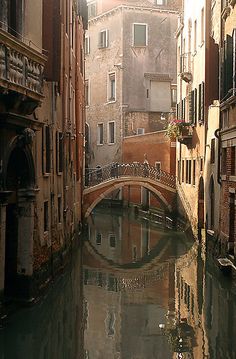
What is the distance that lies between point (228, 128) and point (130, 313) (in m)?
6.01

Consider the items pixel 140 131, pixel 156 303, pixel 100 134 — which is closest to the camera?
pixel 156 303

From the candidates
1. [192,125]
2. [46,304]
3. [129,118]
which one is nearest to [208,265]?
[46,304]

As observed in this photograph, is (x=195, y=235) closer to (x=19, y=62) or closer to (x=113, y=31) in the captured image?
(x=19, y=62)

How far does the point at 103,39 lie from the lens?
36562 millimetres

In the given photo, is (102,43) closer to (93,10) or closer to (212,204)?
(93,10)

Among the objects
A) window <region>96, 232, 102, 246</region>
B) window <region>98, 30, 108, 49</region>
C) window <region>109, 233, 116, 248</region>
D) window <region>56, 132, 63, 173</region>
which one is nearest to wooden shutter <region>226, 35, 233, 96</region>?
window <region>56, 132, 63, 173</region>

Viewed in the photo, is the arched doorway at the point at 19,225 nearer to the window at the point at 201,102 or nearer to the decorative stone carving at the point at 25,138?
the decorative stone carving at the point at 25,138

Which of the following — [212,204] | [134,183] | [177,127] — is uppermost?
[177,127]

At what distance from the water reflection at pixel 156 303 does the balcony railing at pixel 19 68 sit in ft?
14.4

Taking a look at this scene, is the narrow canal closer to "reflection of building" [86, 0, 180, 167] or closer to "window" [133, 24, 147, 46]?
"reflection of building" [86, 0, 180, 167]

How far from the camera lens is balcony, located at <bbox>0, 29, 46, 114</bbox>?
854 cm

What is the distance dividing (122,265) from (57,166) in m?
4.09

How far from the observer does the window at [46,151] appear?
12719 mm

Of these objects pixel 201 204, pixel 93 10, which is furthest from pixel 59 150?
pixel 93 10
